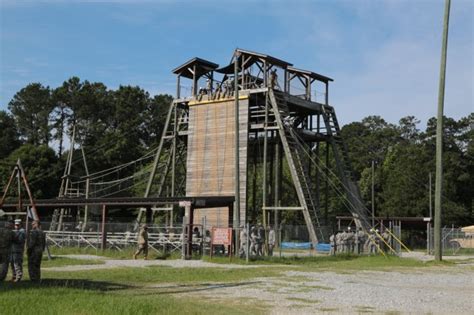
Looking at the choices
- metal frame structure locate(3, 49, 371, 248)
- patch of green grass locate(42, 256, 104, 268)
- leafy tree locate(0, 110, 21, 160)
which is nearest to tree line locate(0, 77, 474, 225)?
leafy tree locate(0, 110, 21, 160)

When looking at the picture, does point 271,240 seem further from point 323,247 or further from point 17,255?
point 17,255

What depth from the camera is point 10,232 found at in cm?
1712

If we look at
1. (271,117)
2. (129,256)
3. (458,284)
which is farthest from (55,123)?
(458,284)

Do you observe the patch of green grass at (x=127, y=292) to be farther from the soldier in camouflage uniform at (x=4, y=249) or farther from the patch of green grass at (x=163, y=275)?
the soldier in camouflage uniform at (x=4, y=249)

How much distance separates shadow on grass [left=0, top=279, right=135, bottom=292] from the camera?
1534 cm

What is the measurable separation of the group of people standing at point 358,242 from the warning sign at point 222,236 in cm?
821

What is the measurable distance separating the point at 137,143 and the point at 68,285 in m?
80.5

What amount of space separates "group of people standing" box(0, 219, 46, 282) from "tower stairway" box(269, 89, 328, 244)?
23843mm

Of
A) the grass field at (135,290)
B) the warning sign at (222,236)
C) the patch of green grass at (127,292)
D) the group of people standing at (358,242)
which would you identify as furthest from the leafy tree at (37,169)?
the patch of green grass at (127,292)

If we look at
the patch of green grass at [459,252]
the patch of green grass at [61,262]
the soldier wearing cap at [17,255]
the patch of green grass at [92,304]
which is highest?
the soldier wearing cap at [17,255]

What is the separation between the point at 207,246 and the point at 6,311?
21.0m

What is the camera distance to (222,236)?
98.9 feet

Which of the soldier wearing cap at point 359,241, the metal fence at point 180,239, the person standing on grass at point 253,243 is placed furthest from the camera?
the soldier wearing cap at point 359,241

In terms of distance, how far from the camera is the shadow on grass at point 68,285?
15.3m
